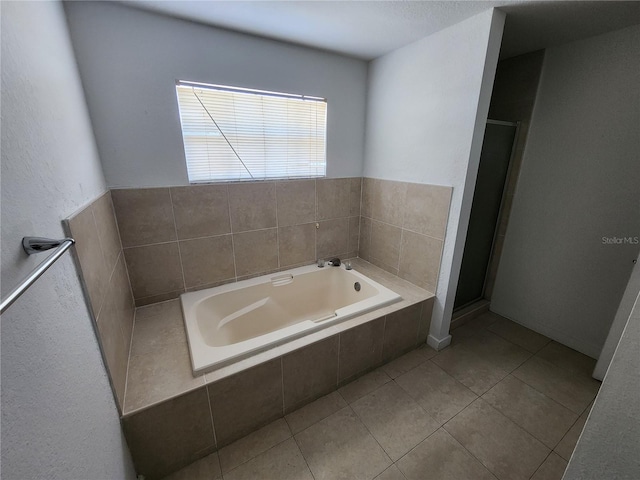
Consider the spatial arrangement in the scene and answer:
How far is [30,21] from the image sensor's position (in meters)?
0.87

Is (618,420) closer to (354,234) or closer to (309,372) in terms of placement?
(309,372)

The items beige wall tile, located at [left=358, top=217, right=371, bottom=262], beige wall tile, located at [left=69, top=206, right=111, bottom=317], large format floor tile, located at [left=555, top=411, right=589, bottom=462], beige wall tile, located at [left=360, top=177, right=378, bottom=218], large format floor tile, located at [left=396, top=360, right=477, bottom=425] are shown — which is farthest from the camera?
beige wall tile, located at [left=358, top=217, right=371, bottom=262]

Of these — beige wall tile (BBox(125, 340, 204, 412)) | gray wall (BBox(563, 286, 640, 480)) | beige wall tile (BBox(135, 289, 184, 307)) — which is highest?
gray wall (BBox(563, 286, 640, 480))

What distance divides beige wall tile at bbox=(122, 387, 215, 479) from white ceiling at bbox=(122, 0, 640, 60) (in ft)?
6.59

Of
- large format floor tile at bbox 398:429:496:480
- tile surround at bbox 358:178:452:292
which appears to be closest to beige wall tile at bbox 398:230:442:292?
tile surround at bbox 358:178:452:292

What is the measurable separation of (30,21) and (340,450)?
2.18m

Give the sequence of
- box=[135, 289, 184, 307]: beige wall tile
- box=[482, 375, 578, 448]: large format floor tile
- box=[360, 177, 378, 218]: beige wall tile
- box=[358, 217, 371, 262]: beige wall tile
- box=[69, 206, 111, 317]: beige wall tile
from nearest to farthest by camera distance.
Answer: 1. box=[69, 206, 111, 317]: beige wall tile
2. box=[482, 375, 578, 448]: large format floor tile
3. box=[135, 289, 184, 307]: beige wall tile
4. box=[360, 177, 378, 218]: beige wall tile
5. box=[358, 217, 371, 262]: beige wall tile

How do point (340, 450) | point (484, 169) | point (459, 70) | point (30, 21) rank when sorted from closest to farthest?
point (30, 21) → point (340, 450) → point (459, 70) → point (484, 169)

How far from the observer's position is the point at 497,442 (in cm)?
140

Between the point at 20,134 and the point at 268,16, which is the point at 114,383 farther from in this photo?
the point at 268,16

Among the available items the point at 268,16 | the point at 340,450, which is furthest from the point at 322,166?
the point at 340,450

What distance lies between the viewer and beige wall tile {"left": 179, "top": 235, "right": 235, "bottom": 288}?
188cm

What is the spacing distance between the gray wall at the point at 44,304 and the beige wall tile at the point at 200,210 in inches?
25.7

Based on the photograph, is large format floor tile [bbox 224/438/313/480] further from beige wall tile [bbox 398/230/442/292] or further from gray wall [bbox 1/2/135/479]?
beige wall tile [bbox 398/230/442/292]
